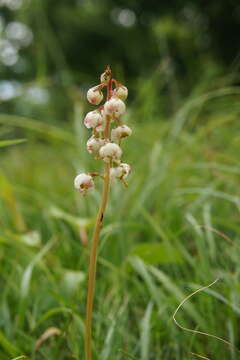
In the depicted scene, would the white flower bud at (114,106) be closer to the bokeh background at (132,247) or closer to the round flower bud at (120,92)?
the round flower bud at (120,92)

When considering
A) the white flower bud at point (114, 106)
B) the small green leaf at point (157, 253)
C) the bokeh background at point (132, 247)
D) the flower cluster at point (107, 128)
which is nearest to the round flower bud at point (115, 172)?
the flower cluster at point (107, 128)

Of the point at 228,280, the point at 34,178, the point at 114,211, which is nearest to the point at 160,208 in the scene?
the point at 114,211

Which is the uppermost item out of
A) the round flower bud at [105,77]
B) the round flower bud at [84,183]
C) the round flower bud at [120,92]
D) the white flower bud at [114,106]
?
the round flower bud at [105,77]

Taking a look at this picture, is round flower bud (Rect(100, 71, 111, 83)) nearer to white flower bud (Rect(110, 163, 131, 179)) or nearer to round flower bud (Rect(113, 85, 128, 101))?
round flower bud (Rect(113, 85, 128, 101))

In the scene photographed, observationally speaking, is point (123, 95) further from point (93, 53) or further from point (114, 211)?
point (93, 53)

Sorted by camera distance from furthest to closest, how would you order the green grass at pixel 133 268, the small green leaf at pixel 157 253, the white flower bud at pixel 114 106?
the small green leaf at pixel 157 253 → the green grass at pixel 133 268 → the white flower bud at pixel 114 106

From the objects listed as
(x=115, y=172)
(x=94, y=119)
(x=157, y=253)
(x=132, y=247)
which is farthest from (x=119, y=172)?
(x=132, y=247)

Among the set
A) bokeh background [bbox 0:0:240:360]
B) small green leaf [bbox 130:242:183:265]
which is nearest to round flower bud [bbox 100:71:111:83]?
bokeh background [bbox 0:0:240:360]
